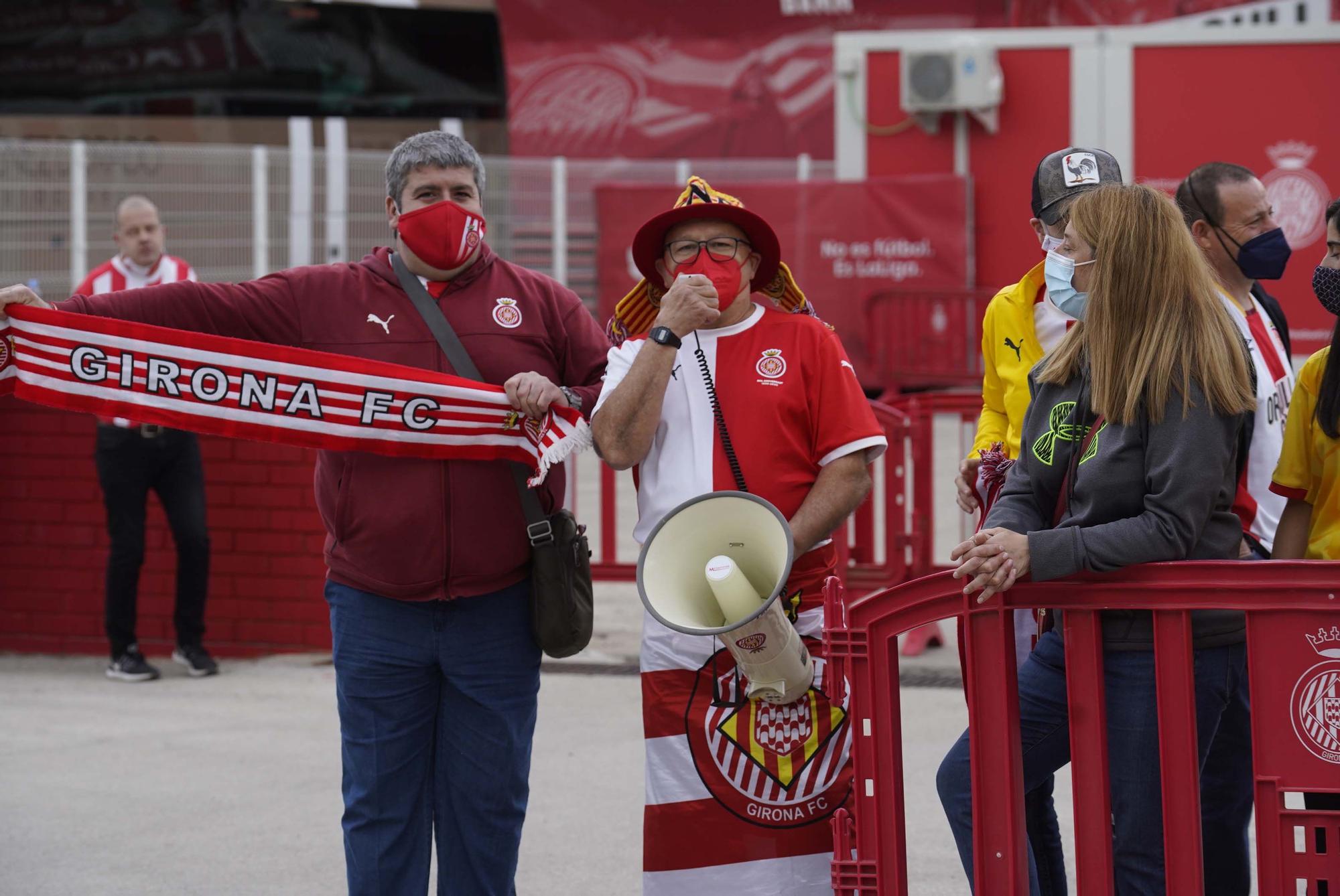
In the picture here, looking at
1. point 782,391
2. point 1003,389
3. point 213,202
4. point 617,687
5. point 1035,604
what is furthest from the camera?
point 213,202

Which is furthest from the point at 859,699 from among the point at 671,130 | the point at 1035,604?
the point at 671,130

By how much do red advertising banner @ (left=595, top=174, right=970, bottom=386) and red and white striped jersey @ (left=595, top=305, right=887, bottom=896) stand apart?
41.3ft

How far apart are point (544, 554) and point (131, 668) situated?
4.51 m

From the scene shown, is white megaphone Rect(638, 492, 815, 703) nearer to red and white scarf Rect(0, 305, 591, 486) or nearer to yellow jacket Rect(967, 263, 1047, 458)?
red and white scarf Rect(0, 305, 591, 486)

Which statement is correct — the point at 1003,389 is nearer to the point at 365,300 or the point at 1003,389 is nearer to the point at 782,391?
the point at 782,391

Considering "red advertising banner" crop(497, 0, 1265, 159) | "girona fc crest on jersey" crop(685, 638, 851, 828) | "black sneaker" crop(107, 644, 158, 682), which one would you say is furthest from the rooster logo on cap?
"red advertising banner" crop(497, 0, 1265, 159)

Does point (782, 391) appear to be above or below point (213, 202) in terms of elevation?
below

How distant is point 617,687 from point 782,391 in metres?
3.93

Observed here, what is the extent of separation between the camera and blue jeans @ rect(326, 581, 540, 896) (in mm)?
3945

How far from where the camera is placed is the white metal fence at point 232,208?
14.8 meters

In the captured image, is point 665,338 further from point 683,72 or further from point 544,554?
point 683,72

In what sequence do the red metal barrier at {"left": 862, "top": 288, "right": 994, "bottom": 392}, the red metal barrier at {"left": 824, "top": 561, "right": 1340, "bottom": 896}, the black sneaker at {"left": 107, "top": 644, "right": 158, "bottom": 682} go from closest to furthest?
the red metal barrier at {"left": 824, "top": 561, "right": 1340, "bottom": 896}, the black sneaker at {"left": 107, "top": 644, "right": 158, "bottom": 682}, the red metal barrier at {"left": 862, "top": 288, "right": 994, "bottom": 392}

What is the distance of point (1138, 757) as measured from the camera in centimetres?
337

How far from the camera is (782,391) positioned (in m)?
3.91
